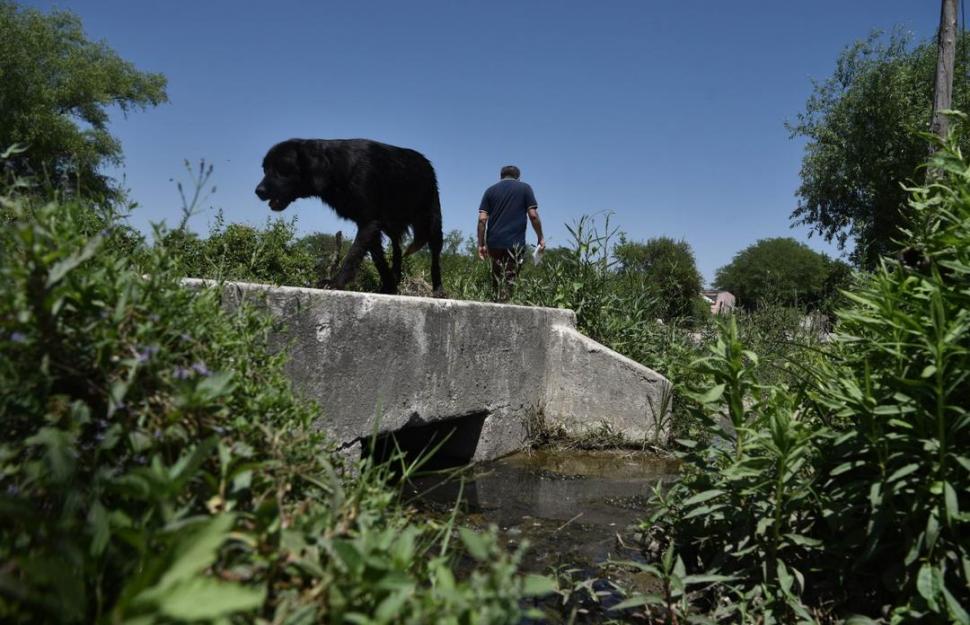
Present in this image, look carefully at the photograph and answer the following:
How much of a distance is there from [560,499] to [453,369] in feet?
3.49

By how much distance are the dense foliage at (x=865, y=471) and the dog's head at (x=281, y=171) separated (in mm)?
3641

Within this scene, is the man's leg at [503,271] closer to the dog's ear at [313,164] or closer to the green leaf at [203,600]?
the dog's ear at [313,164]

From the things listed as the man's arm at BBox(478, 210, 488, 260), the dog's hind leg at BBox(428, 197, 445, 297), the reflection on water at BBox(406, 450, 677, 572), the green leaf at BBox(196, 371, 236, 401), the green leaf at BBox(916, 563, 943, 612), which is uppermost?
the man's arm at BBox(478, 210, 488, 260)

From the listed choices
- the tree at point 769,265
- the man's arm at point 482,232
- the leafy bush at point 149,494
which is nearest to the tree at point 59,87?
the man's arm at point 482,232

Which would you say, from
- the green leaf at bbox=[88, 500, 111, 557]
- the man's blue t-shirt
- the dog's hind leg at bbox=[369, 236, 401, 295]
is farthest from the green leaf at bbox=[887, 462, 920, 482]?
the man's blue t-shirt

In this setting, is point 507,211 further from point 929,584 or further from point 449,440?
point 929,584

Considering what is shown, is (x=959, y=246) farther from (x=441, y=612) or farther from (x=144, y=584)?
(x=144, y=584)

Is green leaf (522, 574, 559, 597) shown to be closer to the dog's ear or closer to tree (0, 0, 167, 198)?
the dog's ear

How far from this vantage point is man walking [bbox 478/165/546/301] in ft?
25.7

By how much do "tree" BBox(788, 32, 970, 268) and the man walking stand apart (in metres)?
15.2

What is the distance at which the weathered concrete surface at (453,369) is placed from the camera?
3.20 meters

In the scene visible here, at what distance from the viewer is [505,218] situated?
788cm

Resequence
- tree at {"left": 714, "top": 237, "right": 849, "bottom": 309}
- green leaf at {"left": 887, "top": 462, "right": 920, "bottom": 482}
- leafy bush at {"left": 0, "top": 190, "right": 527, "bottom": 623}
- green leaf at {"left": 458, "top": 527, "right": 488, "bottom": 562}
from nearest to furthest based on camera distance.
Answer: leafy bush at {"left": 0, "top": 190, "right": 527, "bottom": 623} < green leaf at {"left": 458, "top": 527, "right": 488, "bottom": 562} < green leaf at {"left": 887, "top": 462, "right": 920, "bottom": 482} < tree at {"left": 714, "top": 237, "right": 849, "bottom": 309}

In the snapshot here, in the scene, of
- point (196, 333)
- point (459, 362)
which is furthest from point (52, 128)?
point (196, 333)
